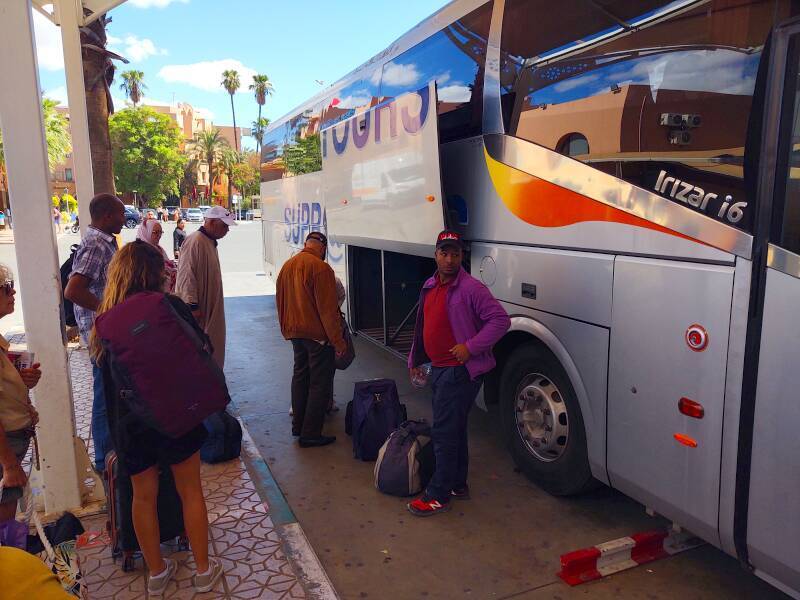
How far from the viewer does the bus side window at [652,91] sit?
2605mm

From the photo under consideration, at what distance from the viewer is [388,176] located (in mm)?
5395

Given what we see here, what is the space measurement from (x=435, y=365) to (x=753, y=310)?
1791mm

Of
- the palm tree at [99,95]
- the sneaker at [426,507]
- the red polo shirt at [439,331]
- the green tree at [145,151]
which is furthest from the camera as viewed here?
the green tree at [145,151]

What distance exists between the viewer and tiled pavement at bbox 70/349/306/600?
3.05 metres

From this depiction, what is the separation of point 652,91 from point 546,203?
89cm

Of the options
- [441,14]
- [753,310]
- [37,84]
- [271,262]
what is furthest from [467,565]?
[271,262]

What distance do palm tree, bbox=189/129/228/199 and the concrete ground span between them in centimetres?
6966

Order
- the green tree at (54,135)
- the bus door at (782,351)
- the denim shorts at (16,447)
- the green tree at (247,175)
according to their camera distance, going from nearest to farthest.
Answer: the bus door at (782,351) < the denim shorts at (16,447) < the green tree at (54,135) < the green tree at (247,175)

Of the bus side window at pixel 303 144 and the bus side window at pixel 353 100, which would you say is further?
the bus side window at pixel 303 144

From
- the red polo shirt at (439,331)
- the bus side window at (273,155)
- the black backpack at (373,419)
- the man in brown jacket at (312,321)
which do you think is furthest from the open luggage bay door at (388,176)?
the bus side window at (273,155)

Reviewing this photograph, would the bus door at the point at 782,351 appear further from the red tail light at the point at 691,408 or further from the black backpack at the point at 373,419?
the black backpack at the point at 373,419

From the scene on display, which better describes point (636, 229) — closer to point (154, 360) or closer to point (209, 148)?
point (154, 360)

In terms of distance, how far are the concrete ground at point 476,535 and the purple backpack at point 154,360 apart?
1.26 m

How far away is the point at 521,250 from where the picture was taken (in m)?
3.96
